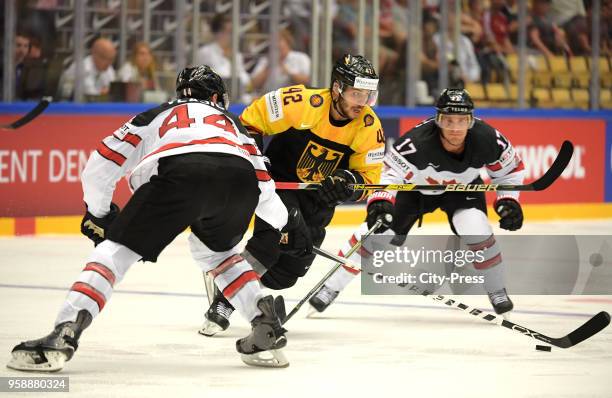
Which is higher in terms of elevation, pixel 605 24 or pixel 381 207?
pixel 381 207

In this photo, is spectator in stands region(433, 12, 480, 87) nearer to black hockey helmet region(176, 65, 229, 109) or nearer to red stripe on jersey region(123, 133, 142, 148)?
black hockey helmet region(176, 65, 229, 109)

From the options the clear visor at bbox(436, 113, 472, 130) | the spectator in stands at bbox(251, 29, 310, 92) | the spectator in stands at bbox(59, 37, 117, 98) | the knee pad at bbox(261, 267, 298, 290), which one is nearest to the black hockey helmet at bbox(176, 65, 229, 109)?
the knee pad at bbox(261, 267, 298, 290)

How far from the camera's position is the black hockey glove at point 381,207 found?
6.63 meters

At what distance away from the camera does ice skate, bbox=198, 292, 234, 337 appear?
20.2 feet

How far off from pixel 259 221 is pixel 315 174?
1203mm

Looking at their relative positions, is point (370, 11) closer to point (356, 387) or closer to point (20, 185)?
point (20, 185)

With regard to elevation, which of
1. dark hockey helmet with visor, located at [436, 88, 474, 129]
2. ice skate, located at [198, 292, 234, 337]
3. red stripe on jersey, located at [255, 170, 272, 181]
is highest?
red stripe on jersey, located at [255, 170, 272, 181]

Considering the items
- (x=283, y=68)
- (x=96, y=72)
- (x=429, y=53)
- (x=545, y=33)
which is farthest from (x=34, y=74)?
(x=545, y=33)

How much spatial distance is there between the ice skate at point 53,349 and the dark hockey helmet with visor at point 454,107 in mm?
2480

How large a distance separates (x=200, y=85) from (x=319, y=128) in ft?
Result: 4.09

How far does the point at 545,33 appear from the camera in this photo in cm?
1354

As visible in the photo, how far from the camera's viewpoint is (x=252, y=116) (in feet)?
21.3

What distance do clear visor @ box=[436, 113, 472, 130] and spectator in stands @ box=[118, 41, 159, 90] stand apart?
15.7 feet

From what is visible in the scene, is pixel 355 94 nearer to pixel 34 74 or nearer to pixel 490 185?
pixel 490 185
